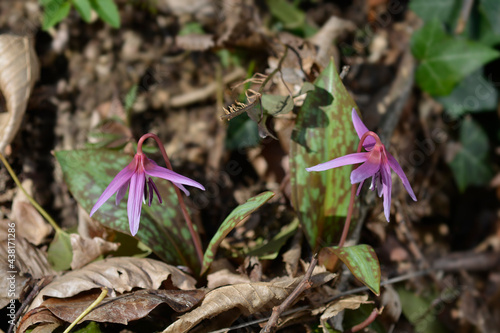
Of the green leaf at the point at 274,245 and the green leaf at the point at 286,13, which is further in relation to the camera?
the green leaf at the point at 286,13

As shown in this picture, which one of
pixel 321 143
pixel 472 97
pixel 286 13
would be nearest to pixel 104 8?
pixel 286 13

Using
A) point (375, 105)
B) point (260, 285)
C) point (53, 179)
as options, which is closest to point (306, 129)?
point (260, 285)

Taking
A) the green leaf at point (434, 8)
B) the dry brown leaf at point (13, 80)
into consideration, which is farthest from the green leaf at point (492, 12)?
the dry brown leaf at point (13, 80)

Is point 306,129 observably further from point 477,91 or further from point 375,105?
point 477,91

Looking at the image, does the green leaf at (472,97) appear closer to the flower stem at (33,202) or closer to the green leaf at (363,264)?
the green leaf at (363,264)

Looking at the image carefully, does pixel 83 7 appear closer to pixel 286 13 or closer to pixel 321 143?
pixel 286 13
